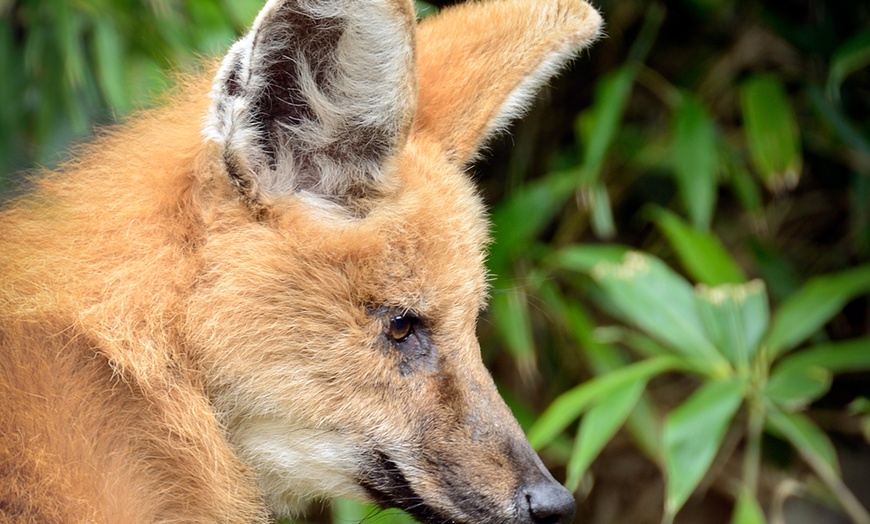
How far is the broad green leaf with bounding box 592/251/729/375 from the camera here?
2.53 m

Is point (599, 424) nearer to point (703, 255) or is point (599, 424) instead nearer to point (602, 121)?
point (703, 255)

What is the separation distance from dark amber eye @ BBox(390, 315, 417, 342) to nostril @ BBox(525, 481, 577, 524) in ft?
1.07

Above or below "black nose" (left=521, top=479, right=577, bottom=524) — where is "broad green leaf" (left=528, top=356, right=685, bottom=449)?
below

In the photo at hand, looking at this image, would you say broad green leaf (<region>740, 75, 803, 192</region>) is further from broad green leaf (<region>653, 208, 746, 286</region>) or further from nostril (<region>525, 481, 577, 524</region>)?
nostril (<region>525, 481, 577, 524</region>)

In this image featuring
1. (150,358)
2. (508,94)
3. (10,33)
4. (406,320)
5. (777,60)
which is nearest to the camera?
(150,358)

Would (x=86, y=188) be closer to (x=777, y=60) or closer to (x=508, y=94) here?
(x=508, y=94)

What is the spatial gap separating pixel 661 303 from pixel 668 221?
32cm

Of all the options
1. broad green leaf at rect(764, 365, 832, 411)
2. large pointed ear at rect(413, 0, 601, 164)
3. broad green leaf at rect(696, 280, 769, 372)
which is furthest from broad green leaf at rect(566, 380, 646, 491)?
large pointed ear at rect(413, 0, 601, 164)

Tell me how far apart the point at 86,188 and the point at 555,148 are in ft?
7.54

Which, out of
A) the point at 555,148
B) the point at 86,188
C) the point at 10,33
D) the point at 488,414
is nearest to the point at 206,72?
the point at 86,188

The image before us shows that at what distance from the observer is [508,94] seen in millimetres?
1851

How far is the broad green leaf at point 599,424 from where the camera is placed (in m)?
2.40

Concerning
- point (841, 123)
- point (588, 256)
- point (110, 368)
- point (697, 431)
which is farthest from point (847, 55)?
point (110, 368)

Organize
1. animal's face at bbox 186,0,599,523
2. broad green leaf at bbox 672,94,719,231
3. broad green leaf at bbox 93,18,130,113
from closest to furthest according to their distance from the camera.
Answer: animal's face at bbox 186,0,599,523 → broad green leaf at bbox 93,18,130,113 → broad green leaf at bbox 672,94,719,231
